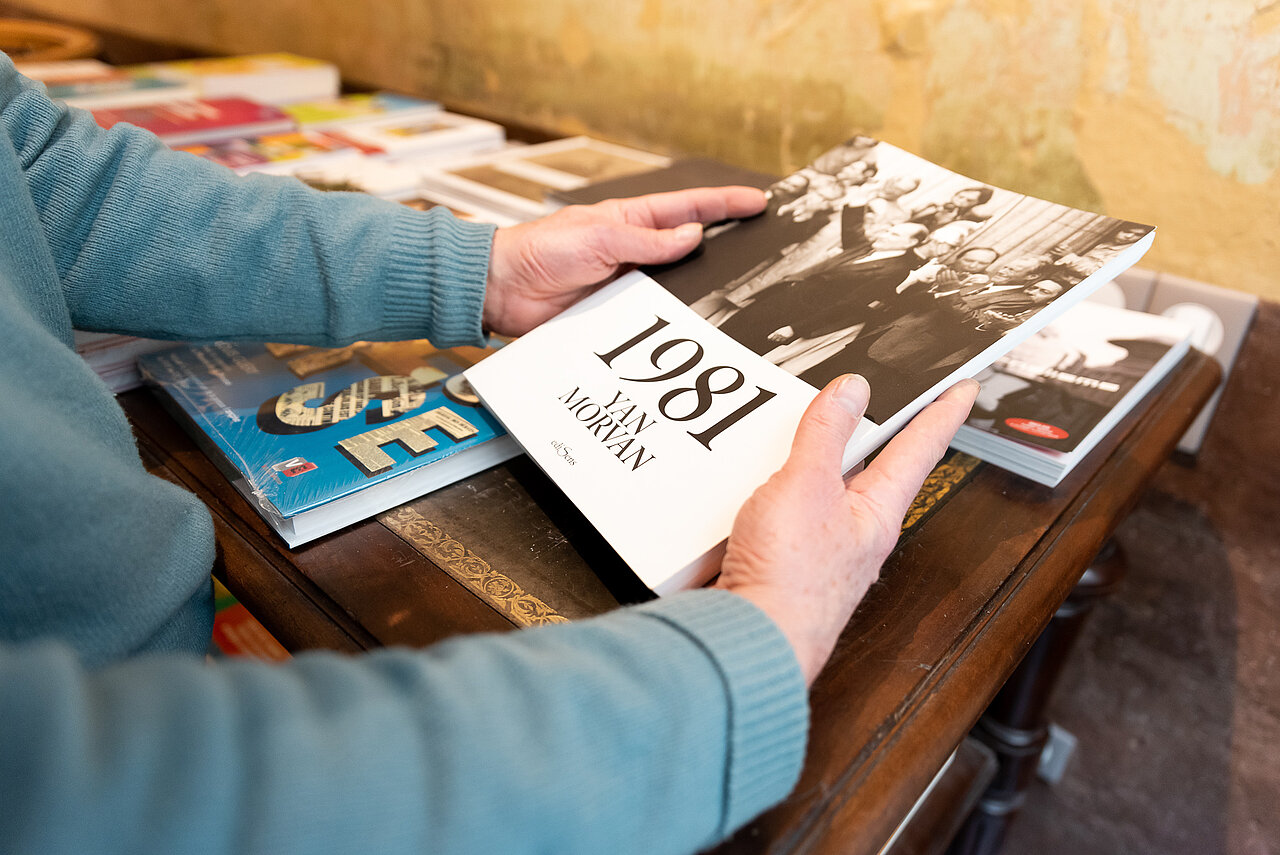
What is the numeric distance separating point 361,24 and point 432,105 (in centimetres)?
33

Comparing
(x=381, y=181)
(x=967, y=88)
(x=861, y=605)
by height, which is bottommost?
(x=861, y=605)

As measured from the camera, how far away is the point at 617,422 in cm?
51

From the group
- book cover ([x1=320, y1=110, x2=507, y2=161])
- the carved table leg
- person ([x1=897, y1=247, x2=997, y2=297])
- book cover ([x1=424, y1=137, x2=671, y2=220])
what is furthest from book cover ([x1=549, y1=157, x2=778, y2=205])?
the carved table leg

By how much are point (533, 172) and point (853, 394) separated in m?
0.66

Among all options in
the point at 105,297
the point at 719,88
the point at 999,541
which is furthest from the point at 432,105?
the point at 999,541

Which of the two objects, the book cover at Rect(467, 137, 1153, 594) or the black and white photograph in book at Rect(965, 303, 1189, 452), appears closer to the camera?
the book cover at Rect(467, 137, 1153, 594)

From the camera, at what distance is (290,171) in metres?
0.98

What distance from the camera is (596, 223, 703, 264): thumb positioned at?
24.5 inches

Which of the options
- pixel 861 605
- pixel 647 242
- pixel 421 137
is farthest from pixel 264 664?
pixel 421 137

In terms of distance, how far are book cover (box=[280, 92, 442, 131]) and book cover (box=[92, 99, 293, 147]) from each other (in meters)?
0.06

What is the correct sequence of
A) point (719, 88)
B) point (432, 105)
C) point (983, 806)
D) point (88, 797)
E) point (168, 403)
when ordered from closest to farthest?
point (88, 797), point (168, 403), point (983, 806), point (719, 88), point (432, 105)

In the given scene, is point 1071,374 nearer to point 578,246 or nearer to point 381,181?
point 578,246

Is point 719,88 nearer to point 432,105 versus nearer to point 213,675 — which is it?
point 432,105

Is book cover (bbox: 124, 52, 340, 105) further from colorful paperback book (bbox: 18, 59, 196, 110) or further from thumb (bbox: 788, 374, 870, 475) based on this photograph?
thumb (bbox: 788, 374, 870, 475)
